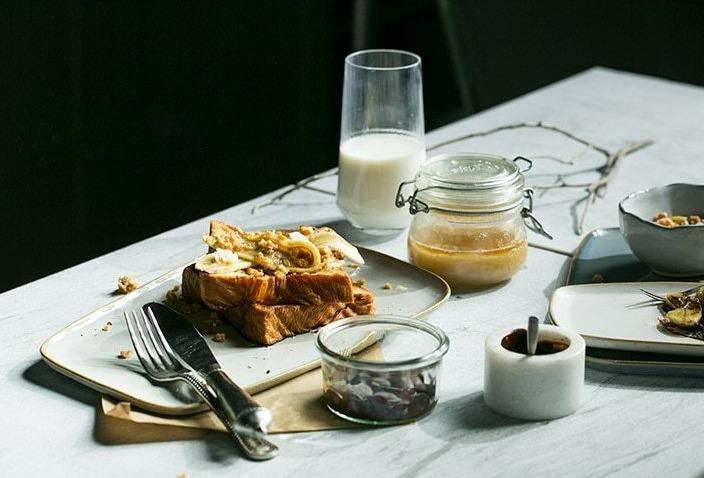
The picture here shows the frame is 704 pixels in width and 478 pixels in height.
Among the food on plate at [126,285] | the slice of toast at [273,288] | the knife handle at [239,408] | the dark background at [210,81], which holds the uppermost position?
the slice of toast at [273,288]

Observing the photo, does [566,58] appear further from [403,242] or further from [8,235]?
[403,242]

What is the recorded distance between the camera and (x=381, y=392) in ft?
3.79

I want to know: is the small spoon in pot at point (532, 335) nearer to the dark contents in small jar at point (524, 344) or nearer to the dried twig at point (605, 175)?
the dark contents in small jar at point (524, 344)

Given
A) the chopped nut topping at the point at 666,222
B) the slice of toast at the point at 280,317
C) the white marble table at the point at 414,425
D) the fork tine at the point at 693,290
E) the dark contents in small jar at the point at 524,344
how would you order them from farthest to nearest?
1. the chopped nut topping at the point at 666,222
2. the fork tine at the point at 693,290
3. the slice of toast at the point at 280,317
4. the dark contents in small jar at the point at 524,344
5. the white marble table at the point at 414,425

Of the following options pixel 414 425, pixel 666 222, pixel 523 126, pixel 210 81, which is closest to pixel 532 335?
pixel 414 425

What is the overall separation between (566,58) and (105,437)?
332 centimetres

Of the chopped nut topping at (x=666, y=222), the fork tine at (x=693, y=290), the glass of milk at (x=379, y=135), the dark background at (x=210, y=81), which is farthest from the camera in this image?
the dark background at (x=210, y=81)

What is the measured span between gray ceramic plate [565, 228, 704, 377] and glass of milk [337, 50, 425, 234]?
296mm

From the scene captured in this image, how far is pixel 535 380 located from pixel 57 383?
0.55 metres

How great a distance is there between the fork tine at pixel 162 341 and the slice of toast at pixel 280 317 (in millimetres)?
93

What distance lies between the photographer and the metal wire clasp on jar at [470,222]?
1479mm

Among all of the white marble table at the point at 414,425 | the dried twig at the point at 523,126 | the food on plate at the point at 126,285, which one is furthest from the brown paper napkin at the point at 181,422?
the dried twig at the point at 523,126

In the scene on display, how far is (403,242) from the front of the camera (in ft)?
5.60

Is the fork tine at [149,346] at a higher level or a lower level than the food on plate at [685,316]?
lower
